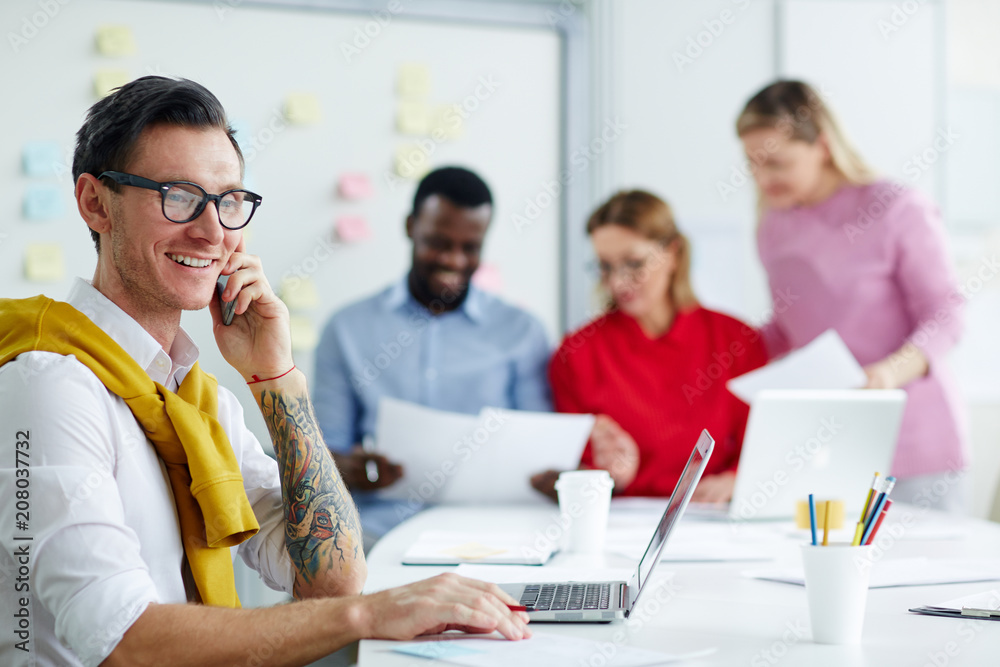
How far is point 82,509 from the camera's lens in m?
0.88

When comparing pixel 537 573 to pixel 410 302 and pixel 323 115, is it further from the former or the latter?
pixel 323 115

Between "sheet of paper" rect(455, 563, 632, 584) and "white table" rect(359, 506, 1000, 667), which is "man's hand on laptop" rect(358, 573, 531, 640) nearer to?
"white table" rect(359, 506, 1000, 667)

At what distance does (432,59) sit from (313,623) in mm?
2198

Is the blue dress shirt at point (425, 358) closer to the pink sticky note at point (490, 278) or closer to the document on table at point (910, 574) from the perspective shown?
the pink sticky note at point (490, 278)

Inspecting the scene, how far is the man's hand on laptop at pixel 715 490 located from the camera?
195 centimetres

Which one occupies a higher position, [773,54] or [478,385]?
[773,54]

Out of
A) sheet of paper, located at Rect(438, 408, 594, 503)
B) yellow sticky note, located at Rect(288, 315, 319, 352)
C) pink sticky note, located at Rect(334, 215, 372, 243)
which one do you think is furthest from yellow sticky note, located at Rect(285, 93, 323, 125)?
sheet of paper, located at Rect(438, 408, 594, 503)

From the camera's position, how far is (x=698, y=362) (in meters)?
2.21

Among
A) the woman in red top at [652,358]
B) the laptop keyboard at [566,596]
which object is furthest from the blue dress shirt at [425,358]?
the laptop keyboard at [566,596]

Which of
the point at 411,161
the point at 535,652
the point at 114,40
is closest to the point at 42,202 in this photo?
the point at 114,40

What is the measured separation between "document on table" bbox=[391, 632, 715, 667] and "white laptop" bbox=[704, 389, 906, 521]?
2.60ft

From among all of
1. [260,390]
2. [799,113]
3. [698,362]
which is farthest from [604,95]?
[260,390]

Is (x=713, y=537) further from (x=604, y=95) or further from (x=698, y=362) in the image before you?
(x=604, y=95)

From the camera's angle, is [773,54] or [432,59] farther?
[773,54]
